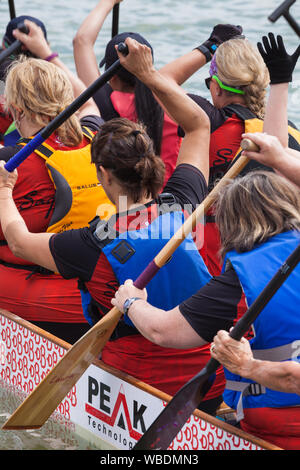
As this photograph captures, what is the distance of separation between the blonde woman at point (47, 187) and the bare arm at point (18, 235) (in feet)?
0.70

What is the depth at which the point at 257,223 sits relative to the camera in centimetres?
201

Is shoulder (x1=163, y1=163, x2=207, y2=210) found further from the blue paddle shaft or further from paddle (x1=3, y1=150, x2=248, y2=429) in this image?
the blue paddle shaft

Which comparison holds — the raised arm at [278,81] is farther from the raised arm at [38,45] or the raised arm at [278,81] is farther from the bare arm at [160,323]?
the raised arm at [38,45]

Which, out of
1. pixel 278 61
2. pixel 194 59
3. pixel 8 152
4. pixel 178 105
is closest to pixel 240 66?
pixel 194 59

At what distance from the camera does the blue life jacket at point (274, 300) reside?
6.46ft

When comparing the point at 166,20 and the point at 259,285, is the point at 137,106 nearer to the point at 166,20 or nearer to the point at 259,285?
the point at 259,285

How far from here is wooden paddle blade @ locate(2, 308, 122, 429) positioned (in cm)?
251

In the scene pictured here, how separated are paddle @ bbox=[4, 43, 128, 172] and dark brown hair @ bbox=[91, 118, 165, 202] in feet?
1.17

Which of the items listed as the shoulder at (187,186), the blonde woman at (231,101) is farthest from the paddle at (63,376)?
the blonde woman at (231,101)

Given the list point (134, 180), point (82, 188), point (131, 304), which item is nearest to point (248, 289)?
point (131, 304)

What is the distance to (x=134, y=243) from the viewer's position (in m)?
2.34

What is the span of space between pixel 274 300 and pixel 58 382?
2.95ft

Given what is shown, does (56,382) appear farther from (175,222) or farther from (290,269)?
(290,269)

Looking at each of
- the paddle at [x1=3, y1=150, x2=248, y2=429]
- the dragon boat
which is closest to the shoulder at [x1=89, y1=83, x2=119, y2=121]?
the dragon boat
